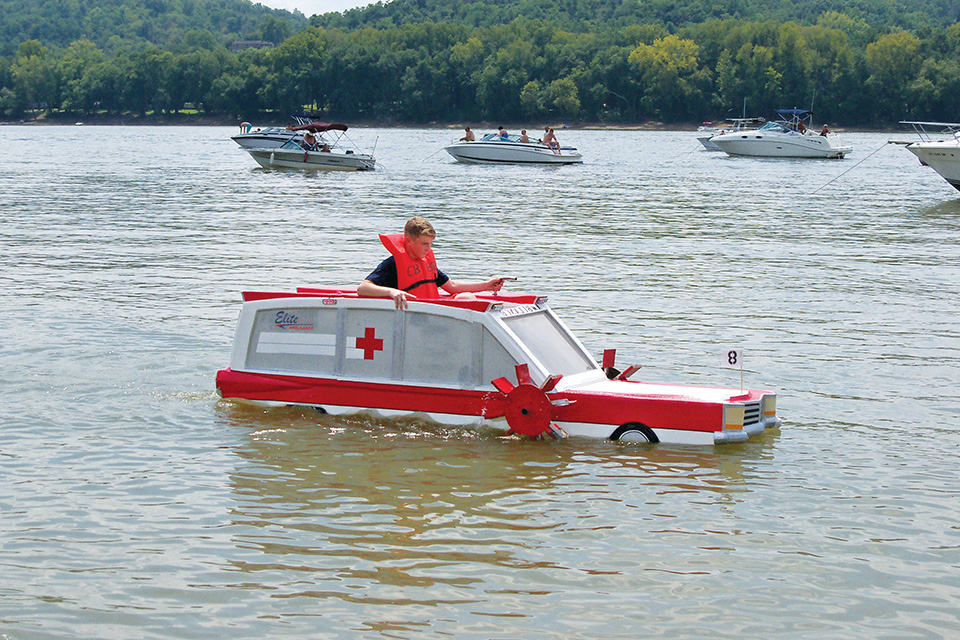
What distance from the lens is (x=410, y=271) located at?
11.4 m

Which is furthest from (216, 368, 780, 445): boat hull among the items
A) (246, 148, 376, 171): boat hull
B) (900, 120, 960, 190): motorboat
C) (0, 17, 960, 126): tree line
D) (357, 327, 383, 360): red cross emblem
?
(0, 17, 960, 126): tree line

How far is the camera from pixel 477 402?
10.9 m

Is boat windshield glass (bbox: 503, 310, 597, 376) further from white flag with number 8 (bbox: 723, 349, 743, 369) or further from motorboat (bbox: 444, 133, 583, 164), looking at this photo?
motorboat (bbox: 444, 133, 583, 164)

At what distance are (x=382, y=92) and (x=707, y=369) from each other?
530ft

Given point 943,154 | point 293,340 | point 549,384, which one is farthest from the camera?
point 943,154

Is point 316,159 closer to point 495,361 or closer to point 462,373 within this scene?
point 462,373

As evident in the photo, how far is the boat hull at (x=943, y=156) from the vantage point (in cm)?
3700

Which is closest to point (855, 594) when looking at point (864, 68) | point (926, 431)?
point (926, 431)

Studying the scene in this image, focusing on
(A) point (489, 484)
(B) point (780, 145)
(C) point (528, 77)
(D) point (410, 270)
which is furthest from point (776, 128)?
(C) point (528, 77)

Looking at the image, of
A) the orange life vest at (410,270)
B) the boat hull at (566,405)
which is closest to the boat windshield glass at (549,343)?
the boat hull at (566,405)

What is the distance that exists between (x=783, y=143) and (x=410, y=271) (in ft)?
208

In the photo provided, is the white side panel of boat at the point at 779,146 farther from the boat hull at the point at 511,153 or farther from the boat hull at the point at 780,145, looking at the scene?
the boat hull at the point at 511,153

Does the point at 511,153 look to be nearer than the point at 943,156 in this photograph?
No

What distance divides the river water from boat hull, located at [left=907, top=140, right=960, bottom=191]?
53.5 ft
